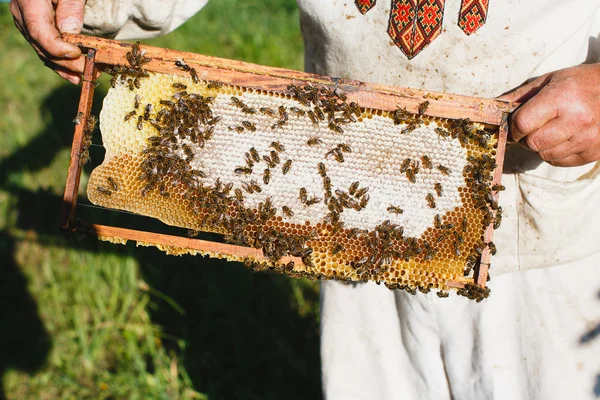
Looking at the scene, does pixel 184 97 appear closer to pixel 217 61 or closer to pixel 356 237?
pixel 217 61

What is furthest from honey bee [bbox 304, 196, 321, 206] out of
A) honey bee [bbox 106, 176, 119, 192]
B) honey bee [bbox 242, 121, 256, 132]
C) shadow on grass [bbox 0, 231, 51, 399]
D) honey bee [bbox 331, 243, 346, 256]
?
shadow on grass [bbox 0, 231, 51, 399]

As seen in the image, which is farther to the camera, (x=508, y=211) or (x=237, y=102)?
(x=508, y=211)

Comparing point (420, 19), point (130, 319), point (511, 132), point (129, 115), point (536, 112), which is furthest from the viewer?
point (130, 319)

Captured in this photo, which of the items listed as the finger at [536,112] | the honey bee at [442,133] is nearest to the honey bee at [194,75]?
the honey bee at [442,133]

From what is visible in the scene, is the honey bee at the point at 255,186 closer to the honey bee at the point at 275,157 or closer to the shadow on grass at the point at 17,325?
the honey bee at the point at 275,157

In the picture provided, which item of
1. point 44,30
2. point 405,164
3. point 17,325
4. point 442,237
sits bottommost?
point 17,325

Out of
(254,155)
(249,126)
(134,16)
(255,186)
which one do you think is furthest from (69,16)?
(255,186)

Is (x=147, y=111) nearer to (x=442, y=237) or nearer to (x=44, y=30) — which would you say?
(x=44, y=30)
